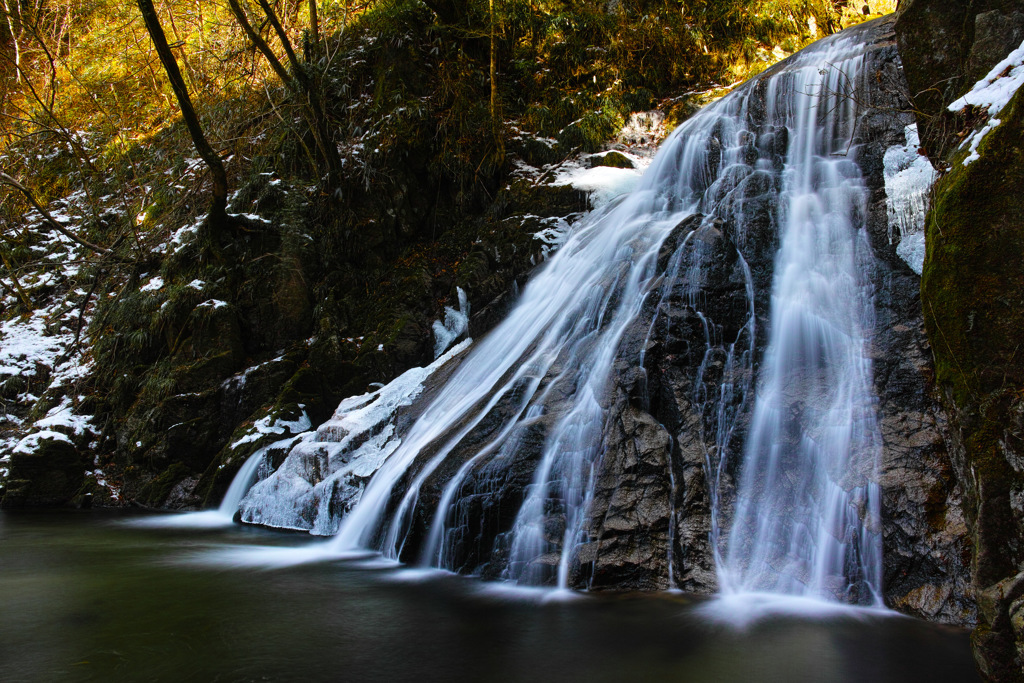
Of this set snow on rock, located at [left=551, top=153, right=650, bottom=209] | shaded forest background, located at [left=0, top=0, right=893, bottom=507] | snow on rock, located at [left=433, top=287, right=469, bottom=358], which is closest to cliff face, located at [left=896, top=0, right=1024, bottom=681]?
snow on rock, located at [left=551, top=153, right=650, bottom=209]

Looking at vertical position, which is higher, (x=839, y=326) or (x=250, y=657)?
(x=839, y=326)

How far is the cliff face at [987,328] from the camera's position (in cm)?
262

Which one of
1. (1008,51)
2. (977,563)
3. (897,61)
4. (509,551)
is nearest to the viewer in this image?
(977,563)

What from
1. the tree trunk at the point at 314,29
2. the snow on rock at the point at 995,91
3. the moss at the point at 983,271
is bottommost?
the moss at the point at 983,271

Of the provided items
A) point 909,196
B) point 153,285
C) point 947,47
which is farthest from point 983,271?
point 153,285

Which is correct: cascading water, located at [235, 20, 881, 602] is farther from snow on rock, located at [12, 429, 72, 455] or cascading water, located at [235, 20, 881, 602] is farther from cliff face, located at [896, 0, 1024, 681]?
snow on rock, located at [12, 429, 72, 455]

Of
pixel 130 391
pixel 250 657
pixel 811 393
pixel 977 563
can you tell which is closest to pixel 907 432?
pixel 811 393

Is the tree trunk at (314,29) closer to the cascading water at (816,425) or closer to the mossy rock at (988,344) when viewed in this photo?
the cascading water at (816,425)

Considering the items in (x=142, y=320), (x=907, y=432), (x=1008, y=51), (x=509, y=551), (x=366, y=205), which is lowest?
(x=509, y=551)

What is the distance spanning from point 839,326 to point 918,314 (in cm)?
53

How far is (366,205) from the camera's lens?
11.1 metres

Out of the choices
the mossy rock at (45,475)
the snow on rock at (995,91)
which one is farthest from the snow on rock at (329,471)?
the snow on rock at (995,91)

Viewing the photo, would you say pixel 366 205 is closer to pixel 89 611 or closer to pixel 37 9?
pixel 37 9

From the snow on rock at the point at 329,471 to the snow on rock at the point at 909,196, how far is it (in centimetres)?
513
